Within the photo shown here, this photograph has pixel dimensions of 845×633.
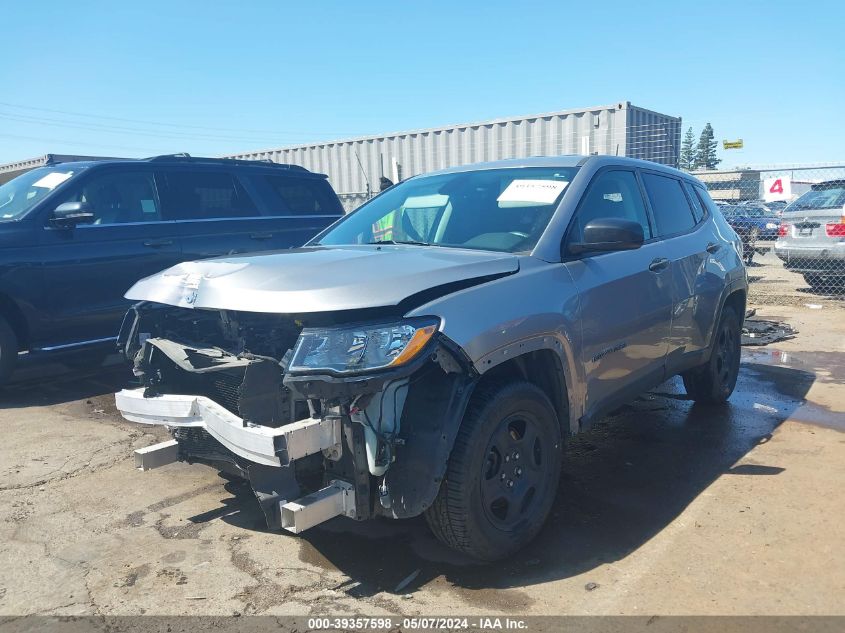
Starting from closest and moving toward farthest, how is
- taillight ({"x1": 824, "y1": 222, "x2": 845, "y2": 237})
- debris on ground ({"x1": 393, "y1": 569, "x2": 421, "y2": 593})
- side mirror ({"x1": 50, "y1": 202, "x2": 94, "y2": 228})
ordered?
1. debris on ground ({"x1": 393, "y1": 569, "x2": 421, "y2": 593})
2. side mirror ({"x1": 50, "y1": 202, "x2": 94, "y2": 228})
3. taillight ({"x1": 824, "y1": 222, "x2": 845, "y2": 237})

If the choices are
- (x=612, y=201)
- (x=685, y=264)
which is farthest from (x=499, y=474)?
(x=685, y=264)

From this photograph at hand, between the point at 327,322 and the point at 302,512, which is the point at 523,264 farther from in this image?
the point at 302,512

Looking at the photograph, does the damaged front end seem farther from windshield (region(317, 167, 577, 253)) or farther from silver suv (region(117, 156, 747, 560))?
windshield (region(317, 167, 577, 253))

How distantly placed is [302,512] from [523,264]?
151cm

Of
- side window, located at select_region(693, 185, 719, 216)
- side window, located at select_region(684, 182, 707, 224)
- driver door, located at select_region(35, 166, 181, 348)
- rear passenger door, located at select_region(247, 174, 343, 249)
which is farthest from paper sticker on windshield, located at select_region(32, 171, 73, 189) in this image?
side window, located at select_region(693, 185, 719, 216)

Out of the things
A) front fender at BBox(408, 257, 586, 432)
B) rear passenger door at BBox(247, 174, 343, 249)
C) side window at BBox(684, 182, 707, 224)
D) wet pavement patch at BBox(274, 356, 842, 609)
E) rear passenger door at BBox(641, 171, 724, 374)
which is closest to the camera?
front fender at BBox(408, 257, 586, 432)

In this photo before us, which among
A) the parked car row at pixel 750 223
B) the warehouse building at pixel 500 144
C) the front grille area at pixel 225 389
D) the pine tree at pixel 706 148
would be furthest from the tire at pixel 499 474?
the pine tree at pixel 706 148

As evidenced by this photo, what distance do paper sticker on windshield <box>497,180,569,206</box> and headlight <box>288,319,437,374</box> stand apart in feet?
4.37

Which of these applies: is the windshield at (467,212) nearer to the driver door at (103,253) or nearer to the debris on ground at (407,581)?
the debris on ground at (407,581)

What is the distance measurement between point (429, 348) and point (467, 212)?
4.85ft

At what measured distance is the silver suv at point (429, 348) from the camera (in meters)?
2.57

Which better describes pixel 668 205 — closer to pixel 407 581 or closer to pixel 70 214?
pixel 407 581

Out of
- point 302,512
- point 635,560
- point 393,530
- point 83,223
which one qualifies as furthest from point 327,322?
point 83,223

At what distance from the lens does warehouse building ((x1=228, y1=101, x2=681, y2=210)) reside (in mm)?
11188
